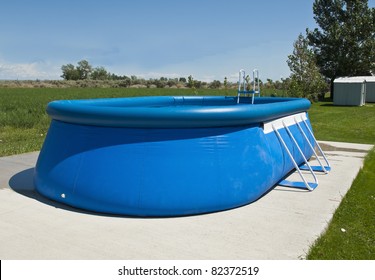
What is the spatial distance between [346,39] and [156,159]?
36.7 metres

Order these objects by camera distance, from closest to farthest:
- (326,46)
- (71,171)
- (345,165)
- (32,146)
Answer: (71,171)
(345,165)
(32,146)
(326,46)

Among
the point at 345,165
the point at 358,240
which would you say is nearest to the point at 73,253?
the point at 358,240

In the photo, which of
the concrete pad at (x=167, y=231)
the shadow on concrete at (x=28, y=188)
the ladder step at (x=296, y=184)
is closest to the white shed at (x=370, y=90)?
the ladder step at (x=296, y=184)

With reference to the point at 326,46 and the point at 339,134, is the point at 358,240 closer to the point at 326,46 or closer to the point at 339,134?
the point at 339,134

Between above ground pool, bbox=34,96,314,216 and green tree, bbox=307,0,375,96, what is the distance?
3541 centimetres

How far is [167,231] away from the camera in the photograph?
151 inches

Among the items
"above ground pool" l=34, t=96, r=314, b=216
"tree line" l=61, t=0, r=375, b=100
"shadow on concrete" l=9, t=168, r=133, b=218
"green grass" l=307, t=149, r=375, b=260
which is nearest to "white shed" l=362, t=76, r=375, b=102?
"tree line" l=61, t=0, r=375, b=100

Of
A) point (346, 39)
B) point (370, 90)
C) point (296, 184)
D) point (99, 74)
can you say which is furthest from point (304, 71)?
point (99, 74)

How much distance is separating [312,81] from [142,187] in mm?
25331

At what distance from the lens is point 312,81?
88.5 ft

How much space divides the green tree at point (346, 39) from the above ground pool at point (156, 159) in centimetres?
3541

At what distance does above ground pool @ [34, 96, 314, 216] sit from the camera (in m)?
4.17

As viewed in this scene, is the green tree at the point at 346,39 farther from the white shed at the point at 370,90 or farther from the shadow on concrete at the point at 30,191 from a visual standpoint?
the shadow on concrete at the point at 30,191

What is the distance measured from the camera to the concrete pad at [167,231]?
11.0 ft
